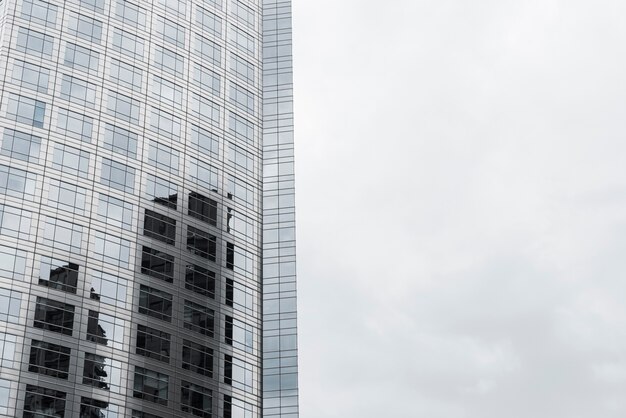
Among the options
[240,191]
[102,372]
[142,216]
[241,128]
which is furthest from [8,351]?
[241,128]

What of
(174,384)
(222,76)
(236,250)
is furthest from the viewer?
(222,76)

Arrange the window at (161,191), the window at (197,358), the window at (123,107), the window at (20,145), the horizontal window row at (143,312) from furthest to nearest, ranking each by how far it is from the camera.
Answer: the window at (123,107) < the window at (161,191) < the window at (197,358) < the window at (20,145) < the horizontal window row at (143,312)

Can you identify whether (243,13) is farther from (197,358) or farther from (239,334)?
(197,358)

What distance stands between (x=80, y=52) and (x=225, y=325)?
34.0 meters

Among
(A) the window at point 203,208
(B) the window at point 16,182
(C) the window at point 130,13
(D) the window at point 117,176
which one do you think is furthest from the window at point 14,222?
(C) the window at point 130,13

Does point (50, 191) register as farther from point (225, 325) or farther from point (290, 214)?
point (290, 214)

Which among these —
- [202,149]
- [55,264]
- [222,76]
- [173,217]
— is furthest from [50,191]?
[222,76]

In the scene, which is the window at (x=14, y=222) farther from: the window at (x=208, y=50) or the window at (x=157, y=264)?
the window at (x=208, y=50)

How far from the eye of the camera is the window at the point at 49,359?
304 ft

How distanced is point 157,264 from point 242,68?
1338 inches

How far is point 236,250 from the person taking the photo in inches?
4631

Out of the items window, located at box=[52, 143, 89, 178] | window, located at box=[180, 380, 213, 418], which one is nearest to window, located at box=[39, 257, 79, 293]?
window, located at box=[52, 143, 89, 178]

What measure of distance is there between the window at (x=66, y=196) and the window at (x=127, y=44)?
20280 mm

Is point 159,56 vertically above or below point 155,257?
above
